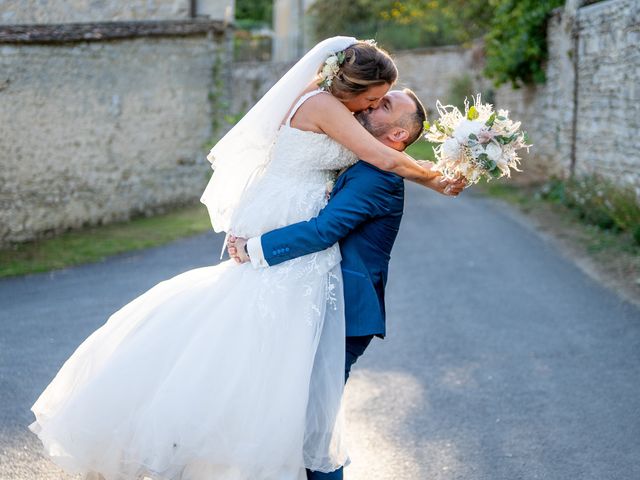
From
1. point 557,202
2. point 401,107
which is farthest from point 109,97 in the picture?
point 401,107

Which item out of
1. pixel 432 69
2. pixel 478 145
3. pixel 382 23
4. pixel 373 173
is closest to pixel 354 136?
pixel 373 173

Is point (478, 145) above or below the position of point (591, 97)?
above

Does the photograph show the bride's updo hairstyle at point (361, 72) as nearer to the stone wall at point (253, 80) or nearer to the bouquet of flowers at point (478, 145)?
the bouquet of flowers at point (478, 145)

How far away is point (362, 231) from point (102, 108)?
1000 cm

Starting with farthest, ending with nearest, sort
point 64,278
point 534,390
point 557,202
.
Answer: point 557,202 → point 64,278 → point 534,390

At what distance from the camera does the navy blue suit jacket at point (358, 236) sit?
3.42 metres

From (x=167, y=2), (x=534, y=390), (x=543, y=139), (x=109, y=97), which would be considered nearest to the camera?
(x=534, y=390)

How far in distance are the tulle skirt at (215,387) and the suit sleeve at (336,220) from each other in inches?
3.2

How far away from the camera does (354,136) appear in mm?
3387

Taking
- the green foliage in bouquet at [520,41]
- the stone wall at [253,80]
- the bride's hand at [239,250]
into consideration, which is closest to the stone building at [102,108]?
the green foliage in bouquet at [520,41]

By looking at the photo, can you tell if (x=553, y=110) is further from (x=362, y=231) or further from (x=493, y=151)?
(x=362, y=231)

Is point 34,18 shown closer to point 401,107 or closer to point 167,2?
point 167,2

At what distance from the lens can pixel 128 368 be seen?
3.40 metres

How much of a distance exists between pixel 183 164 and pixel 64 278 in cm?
572
